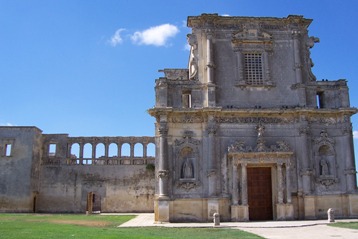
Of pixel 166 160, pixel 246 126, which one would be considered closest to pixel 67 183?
pixel 166 160

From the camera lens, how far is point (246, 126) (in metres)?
25.1

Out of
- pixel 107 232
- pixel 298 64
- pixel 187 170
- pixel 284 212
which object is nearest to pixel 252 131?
pixel 187 170

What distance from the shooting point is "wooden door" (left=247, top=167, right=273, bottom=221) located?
24.8 meters

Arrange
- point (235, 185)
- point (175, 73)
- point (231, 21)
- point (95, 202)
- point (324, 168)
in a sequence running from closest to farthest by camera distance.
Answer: point (235, 185) < point (324, 168) < point (231, 21) < point (175, 73) < point (95, 202)

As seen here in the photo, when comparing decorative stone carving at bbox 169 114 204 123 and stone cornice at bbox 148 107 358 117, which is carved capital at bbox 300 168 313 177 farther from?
decorative stone carving at bbox 169 114 204 123

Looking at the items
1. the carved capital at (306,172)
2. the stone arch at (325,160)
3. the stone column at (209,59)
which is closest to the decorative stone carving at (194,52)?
the stone column at (209,59)

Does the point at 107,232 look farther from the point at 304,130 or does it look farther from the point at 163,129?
the point at 304,130

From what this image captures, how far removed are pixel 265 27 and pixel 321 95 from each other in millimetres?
5513

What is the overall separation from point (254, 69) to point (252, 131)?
13.2ft

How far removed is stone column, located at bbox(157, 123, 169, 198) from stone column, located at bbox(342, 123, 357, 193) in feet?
34.5

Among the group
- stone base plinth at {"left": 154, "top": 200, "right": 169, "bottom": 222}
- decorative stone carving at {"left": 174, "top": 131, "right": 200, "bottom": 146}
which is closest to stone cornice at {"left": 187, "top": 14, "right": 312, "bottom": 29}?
decorative stone carving at {"left": 174, "top": 131, "right": 200, "bottom": 146}

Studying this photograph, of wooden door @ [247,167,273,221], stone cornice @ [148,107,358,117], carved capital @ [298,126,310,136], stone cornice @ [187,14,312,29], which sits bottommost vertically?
wooden door @ [247,167,273,221]

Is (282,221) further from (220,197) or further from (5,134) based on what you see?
(5,134)

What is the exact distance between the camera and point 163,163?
949 inches
